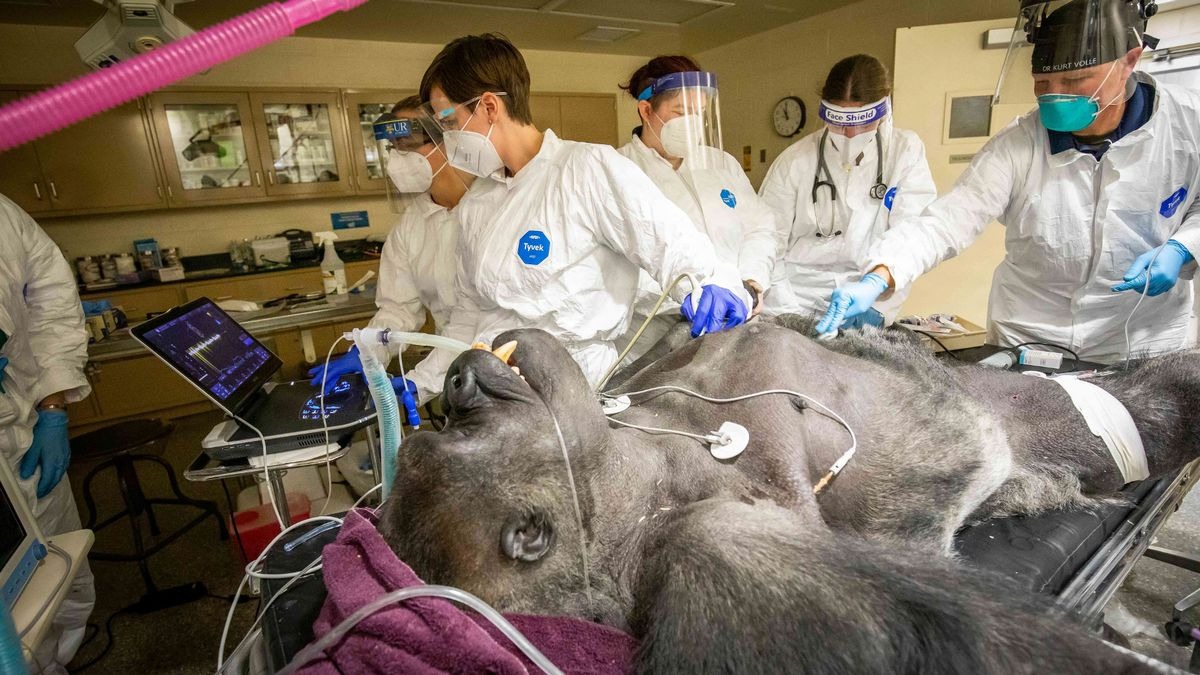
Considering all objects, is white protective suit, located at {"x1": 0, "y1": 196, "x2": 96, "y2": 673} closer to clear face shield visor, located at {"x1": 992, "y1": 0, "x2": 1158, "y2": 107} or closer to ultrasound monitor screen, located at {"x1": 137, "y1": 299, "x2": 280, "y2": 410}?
ultrasound monitor screen, located at {"x1": 137, "y1": 299, "x2": 280, "y2": 410}

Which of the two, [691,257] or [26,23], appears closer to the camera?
[691,257]

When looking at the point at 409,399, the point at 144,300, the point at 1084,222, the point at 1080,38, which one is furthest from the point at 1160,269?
the point at 144,300

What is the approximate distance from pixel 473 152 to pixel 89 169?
4.47 metres

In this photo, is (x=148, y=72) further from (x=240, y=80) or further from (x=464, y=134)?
(x=240, y=80)

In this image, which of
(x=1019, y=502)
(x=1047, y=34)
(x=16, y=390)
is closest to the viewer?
(x=1019, y=502)

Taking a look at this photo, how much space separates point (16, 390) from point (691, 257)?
2.33 metres

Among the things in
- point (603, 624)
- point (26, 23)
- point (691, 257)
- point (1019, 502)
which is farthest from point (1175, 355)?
point (26, 23)

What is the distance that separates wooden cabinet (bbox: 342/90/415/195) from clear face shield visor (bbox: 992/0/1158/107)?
4.92 metres

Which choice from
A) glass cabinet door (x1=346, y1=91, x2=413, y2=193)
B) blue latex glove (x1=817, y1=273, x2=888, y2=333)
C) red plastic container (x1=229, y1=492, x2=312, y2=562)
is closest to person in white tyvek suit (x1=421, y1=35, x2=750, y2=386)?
blue latex glove (x1=817, y1=273, x2=888, y2=333)

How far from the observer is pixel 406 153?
2.25 metres

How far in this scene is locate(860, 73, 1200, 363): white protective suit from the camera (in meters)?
1.76

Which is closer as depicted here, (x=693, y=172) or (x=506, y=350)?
(x=506, y=350)

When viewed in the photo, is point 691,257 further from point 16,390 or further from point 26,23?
point 26,23

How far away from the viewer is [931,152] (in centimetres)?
405
